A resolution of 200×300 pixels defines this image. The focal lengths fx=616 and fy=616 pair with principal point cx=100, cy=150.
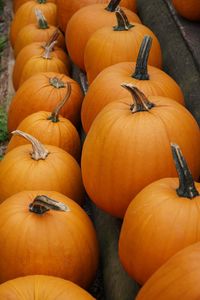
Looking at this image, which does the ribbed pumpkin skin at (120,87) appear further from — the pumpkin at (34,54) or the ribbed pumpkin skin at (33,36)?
the ribbed pumpkin skin at (33,36)

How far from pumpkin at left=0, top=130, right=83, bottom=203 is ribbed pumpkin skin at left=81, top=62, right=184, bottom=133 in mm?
242

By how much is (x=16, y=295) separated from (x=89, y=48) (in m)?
1.57

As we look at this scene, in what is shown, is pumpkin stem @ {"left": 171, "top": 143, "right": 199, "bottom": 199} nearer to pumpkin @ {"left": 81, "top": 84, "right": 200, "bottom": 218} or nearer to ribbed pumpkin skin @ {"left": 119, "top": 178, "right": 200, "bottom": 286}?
ribbed pumpkin skin @ {"left": 119, "top": 178, "right": 200, "bottom": 286}

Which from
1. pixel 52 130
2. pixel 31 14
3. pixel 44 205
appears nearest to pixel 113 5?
pixel 52 130

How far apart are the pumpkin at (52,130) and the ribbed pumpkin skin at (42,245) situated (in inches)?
27.9

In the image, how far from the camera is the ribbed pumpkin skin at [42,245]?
2.00 metres

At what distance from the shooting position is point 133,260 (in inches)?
70.5

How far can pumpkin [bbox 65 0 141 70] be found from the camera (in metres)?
3.23

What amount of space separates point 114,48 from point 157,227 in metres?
1.34

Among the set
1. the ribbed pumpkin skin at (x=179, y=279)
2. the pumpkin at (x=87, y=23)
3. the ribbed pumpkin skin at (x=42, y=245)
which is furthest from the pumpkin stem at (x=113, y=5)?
the ribbed pumpkin skin at (x=179, y=279)

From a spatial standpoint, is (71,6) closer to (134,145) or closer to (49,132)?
(49,132)

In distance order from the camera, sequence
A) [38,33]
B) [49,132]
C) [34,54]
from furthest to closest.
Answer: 1. [38,33]
2. [34,54]
3. [49,132]

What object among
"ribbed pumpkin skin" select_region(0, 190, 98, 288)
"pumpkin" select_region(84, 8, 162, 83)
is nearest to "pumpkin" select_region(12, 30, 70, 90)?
"pumpkin" select_region(84, 8, 162, 83)

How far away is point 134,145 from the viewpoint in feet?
6.61
